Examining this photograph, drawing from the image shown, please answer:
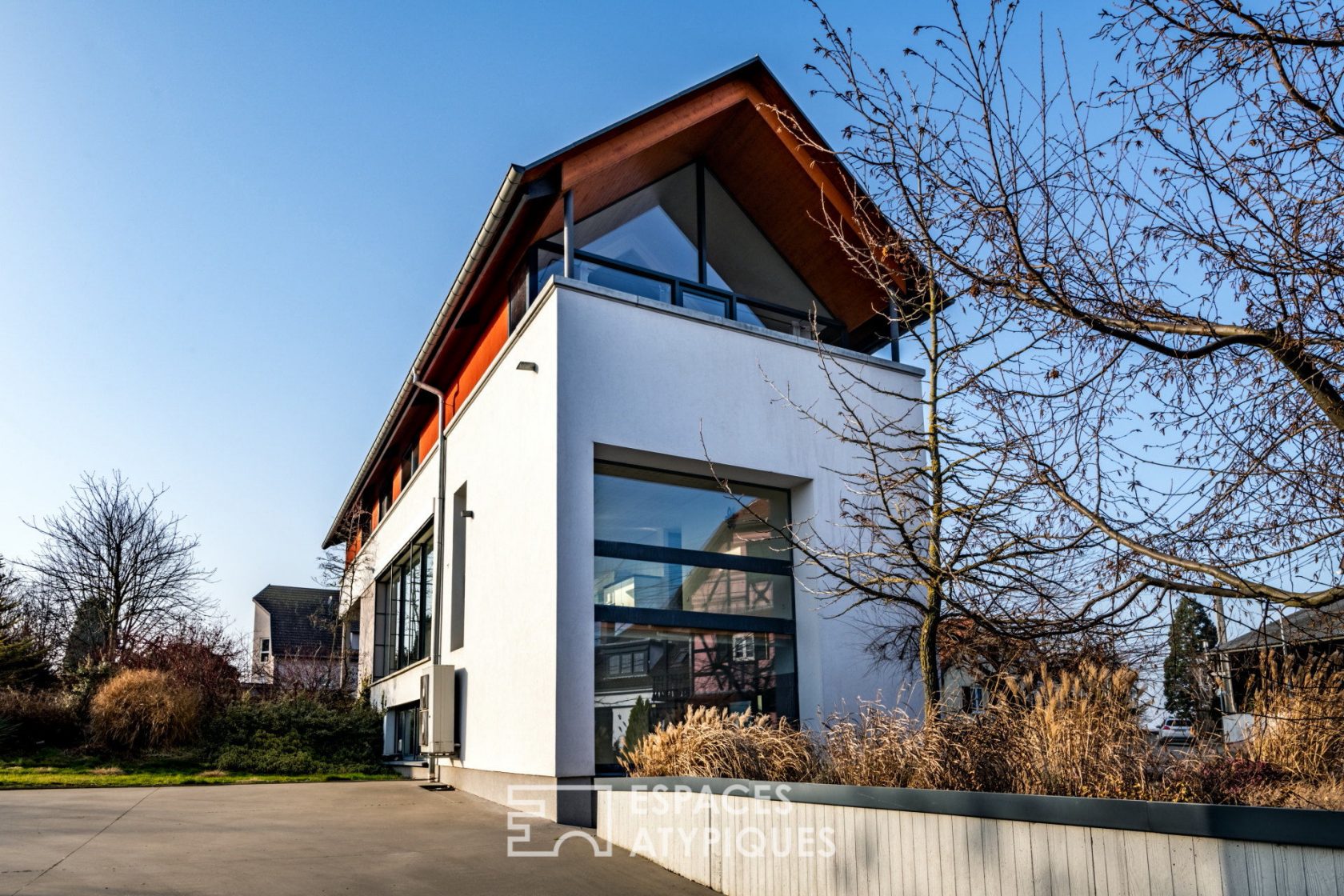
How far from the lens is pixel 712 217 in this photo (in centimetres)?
1351

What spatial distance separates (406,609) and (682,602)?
10280 mm

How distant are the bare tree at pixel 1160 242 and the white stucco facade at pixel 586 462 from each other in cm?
532

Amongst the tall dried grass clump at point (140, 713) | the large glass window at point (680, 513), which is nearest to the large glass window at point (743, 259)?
the large glass window at point (680, 513)

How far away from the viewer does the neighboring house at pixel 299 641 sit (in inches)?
916

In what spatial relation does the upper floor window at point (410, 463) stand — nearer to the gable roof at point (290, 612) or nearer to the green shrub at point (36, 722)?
the green shrub at point (36, 722)

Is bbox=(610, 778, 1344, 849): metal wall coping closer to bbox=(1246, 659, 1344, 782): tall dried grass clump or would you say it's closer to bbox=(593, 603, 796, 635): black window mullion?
bbox=(1246, 659, 1344, 782): tall dried grass clump

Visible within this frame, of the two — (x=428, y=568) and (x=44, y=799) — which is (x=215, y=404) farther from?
(x=44, y=799)

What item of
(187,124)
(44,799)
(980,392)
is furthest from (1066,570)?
(44,799)

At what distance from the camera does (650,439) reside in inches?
455

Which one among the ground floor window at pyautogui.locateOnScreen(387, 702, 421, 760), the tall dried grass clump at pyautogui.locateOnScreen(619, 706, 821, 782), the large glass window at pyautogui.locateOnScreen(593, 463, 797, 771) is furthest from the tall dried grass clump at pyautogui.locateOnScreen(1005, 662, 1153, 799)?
the ground floor window at pyautogui.locateOnScreen(387, 702, 421, 760)

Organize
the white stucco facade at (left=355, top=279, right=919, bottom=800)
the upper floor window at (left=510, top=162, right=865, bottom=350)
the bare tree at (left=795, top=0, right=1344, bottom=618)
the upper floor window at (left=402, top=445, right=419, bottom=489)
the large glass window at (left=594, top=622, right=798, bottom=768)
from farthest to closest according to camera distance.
A: the upper floor window at (left=402, top=445, right=419, bottom=489) < the upper floor window at (left=510, top=162, right=865, bottom=350) < the large glass window at (left=594, top=622, right=798, bottom=768) < the white stucco facade at (left=355, top=279, right=919, bottom=800) < the bare tree at (left=795, top=0, right=1344, bottom=618)

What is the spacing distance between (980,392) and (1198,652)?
2.28m

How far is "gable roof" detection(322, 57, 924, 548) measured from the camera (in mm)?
11742

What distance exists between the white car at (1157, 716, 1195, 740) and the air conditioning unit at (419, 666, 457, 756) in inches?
419
